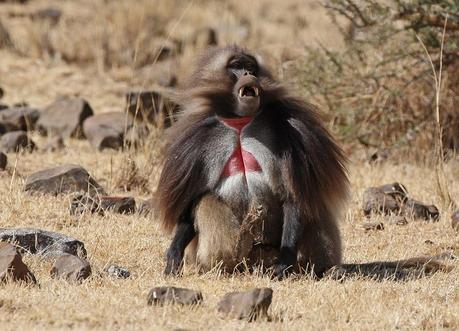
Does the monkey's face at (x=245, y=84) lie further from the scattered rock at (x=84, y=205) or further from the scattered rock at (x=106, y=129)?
the scattered rock at (x=106, y=129)

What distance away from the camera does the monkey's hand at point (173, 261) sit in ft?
18.8

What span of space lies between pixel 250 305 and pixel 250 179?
1303mm

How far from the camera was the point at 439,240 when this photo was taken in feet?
23.1

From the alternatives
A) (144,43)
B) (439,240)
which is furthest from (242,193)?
(144,43)

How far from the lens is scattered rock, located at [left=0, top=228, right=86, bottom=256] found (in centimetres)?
583

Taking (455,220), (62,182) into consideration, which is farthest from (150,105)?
(455,220)

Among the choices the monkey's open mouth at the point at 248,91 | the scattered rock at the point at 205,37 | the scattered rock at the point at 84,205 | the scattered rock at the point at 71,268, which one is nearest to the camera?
the scattered rock at the point at 71,268

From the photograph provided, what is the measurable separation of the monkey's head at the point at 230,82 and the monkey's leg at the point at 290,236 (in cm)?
55

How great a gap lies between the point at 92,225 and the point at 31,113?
13.0 feet

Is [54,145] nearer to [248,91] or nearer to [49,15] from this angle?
[248,91]

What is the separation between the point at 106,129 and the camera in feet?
32.7

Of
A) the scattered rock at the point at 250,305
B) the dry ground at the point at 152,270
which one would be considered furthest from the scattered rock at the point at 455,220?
the scattered rock at the point at 250,305

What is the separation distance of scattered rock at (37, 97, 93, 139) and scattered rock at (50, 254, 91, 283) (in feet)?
16.0

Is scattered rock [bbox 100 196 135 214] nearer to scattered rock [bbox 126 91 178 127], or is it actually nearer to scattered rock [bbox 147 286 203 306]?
scattered rock [bbox 147 286 203 306]
